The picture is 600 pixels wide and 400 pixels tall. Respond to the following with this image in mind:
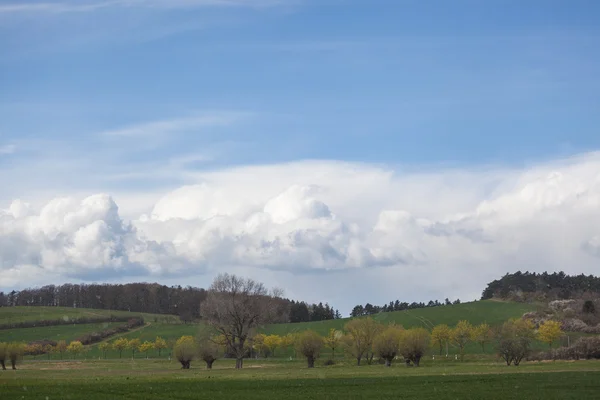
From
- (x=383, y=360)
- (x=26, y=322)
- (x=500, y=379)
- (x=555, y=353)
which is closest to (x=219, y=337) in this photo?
(x=383, y=360)

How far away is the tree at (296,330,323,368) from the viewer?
103m

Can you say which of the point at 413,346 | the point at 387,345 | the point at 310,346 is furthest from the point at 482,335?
the point at 310,346

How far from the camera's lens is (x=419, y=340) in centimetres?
9962

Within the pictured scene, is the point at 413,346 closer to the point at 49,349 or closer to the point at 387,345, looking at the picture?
the point at 387,345

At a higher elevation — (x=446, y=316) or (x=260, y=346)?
(x=446, y=316)

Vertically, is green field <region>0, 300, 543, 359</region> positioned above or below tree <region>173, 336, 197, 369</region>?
above

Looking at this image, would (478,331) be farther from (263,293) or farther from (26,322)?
(26,322)

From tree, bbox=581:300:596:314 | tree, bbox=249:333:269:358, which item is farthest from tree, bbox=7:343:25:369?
tree, bbox=581:300:596:314

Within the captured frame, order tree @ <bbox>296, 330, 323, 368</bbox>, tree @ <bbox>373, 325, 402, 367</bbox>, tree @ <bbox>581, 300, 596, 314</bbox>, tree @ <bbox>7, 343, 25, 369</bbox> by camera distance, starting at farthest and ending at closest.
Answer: tree @ <bbox>581, 300, 596, 314</bbox> < tree @ <bbox>296, 330, 323, 368</bbox> < tree @ <bbox>373, 325, 402, 367</bbox> < tree @ <bbox>7, 343, 25, 369</bbox>

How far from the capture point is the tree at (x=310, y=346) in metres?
103

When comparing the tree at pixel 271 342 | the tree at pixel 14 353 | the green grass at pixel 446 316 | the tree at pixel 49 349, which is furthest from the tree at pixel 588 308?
the tree at pixel 49 349

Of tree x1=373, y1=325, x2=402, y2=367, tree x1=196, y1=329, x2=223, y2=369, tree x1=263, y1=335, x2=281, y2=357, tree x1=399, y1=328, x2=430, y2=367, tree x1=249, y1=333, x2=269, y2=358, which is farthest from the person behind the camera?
tree x1=263, y1=335, x2=281, y2=357

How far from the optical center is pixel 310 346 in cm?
10300

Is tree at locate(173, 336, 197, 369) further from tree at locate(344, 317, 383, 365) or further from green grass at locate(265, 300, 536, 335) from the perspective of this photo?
green grass at locate(265, 300, 536, 335)
